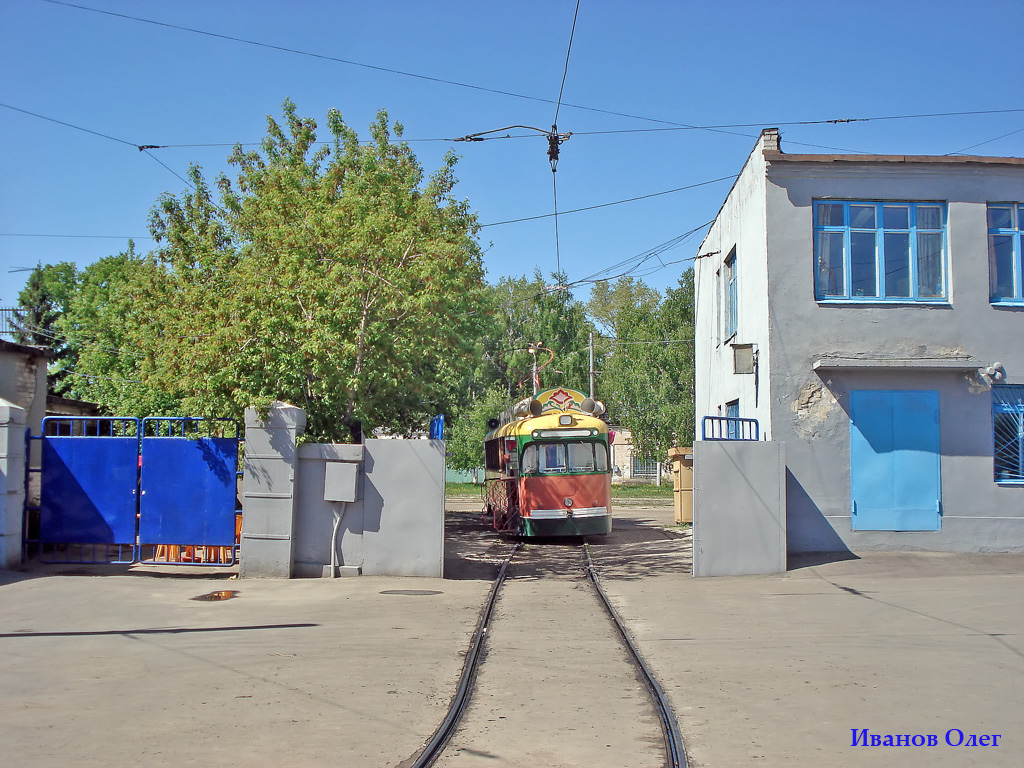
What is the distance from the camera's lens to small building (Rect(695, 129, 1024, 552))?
1498 centimetres

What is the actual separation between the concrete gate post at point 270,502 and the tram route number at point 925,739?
9.54m

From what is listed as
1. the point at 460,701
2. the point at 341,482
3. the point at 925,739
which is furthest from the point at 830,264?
the point at 460,701

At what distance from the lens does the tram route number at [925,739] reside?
570 cm

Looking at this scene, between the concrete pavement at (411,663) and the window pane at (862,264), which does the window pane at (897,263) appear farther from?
the concrete pavement at (411,663)

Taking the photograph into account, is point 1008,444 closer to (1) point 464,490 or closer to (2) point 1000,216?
(2) point 1000,216

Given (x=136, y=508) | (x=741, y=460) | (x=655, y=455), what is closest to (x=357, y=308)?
(x=136, y=508)

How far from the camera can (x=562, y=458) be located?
2061cm

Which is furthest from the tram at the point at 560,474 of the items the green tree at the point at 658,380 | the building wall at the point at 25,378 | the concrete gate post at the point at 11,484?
the green tree at the point at 658,380

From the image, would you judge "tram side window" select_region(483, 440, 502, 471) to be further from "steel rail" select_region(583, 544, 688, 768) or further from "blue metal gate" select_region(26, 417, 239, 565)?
"steel rail" select_region(583, 544, 688, 768)

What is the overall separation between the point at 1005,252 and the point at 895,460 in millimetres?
4257

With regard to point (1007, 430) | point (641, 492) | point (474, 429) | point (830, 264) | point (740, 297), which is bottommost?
point (641, 492)

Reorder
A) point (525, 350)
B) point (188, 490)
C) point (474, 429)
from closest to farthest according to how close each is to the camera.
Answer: point (188, 490) < point (474, 429) < point (525, 350)

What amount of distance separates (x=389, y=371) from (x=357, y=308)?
1398mm

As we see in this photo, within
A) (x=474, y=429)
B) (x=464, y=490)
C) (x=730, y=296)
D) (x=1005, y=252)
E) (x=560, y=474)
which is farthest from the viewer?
(x=474, y=429)
